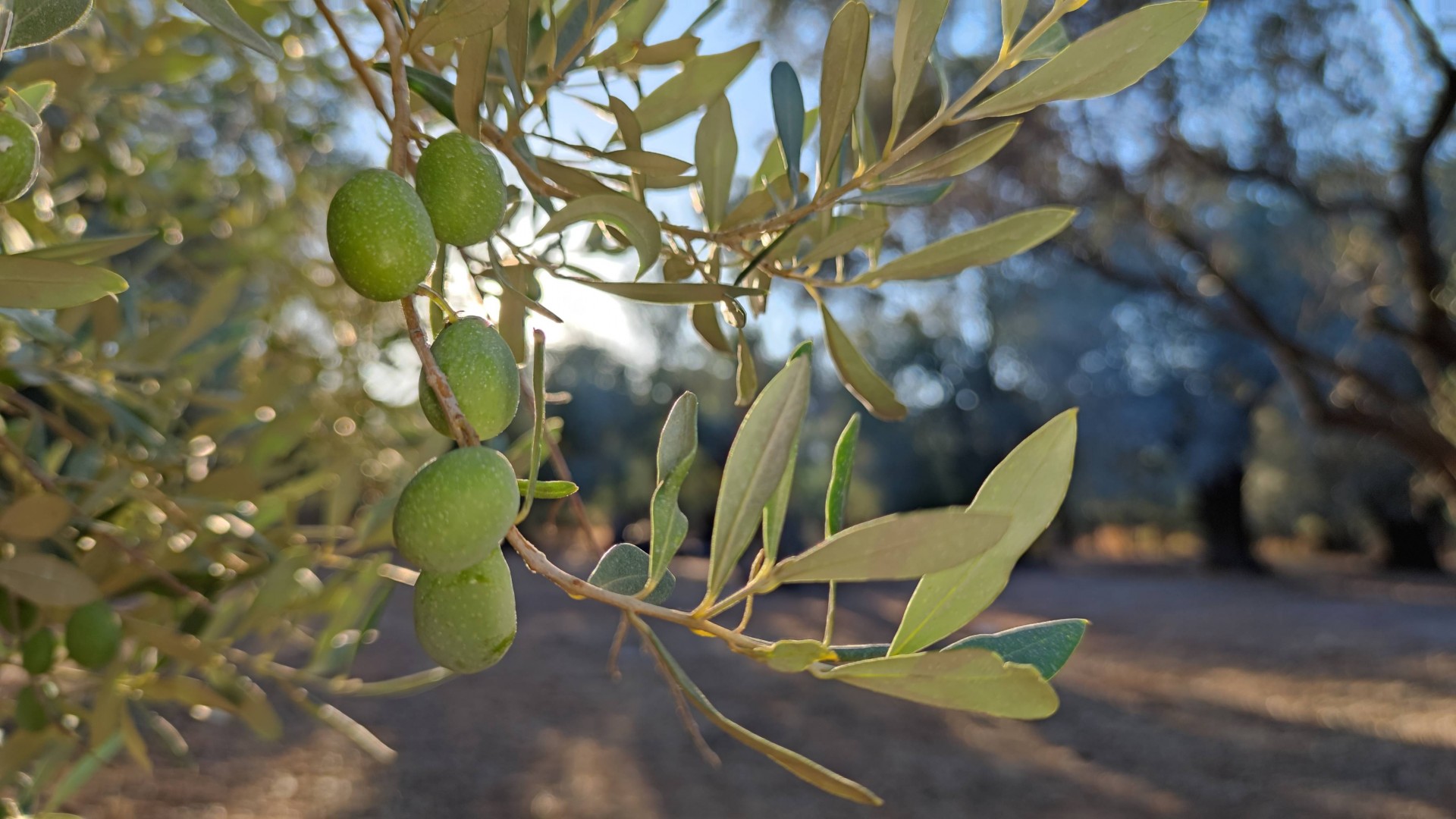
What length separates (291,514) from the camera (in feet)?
3.33

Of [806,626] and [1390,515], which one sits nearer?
[806,626]

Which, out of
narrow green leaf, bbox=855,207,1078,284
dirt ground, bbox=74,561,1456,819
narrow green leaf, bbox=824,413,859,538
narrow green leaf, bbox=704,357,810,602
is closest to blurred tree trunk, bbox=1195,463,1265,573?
dirt ground, bbox=74,561,1456,819

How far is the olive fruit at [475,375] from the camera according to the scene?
12.3 inches

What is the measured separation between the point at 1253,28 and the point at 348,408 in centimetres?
479

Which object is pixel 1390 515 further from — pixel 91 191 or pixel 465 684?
pixel 91 191

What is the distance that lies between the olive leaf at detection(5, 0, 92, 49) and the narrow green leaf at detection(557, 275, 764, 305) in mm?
214

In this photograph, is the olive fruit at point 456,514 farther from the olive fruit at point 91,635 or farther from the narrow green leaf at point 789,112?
the olive fruit at point 91,635

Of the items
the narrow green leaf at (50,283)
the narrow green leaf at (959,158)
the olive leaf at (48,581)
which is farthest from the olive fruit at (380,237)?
A: the olive leaf at (48,581)

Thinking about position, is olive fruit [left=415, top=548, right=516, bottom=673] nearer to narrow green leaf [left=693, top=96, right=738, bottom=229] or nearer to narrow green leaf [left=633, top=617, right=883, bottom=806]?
narrow green leaf [left=633, top=617, right=883, bottom=806]

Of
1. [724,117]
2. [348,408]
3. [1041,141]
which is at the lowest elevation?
[348,408]

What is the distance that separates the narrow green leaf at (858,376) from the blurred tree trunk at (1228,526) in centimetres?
1521

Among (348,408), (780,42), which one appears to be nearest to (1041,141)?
(780,42)

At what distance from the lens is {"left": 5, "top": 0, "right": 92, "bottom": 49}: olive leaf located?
36 cm

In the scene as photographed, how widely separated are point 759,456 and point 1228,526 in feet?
52.6
